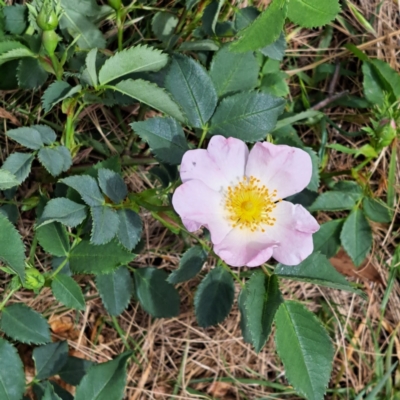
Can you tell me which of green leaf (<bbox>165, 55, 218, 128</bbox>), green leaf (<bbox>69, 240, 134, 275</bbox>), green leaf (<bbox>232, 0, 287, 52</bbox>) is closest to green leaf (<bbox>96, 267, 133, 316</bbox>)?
green leaf (<bbox>69, 240, 134, 275</bbox>)

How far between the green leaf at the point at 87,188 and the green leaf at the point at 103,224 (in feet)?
0.06

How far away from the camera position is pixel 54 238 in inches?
46.7

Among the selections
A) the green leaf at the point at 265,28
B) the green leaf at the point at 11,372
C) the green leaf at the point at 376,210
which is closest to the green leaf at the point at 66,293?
the green leaf at the point at 11,372

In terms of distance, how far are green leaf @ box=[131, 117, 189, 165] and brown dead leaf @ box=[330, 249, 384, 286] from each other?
2.66 feet

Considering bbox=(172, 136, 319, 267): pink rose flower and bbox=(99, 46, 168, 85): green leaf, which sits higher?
bbox=(99, 46, 168, 85): green leaf

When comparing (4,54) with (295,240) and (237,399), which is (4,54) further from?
(237,399)

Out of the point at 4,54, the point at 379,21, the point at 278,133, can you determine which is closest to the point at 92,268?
the point at 4,54

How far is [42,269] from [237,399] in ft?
2.59

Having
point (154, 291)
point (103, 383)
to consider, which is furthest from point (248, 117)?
point (103, 383)

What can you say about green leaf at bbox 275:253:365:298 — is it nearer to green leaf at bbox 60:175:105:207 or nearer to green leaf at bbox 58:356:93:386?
green leaf at bbox 60:175:105:207

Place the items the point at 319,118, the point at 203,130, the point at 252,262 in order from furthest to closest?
the point at 319,118 → the point at 203,130 → the point at 252,262

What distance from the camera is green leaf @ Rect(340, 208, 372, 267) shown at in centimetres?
146

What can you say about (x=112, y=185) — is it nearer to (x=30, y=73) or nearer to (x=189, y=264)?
(x=189, y=264)

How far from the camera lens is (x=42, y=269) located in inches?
57.9
